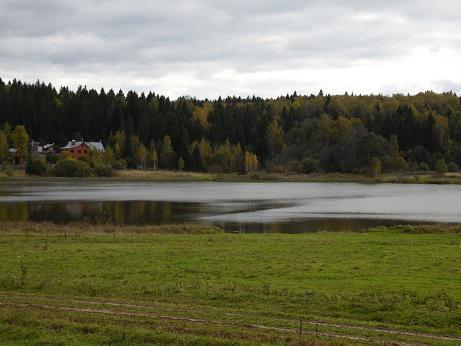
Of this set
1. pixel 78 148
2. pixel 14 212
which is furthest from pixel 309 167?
pixel 14 212

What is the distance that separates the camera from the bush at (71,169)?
12731cm

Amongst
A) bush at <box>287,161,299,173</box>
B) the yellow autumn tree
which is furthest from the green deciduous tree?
bush at <box>287,161,299,173</box>

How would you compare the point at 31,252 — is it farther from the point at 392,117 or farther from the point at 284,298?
the point at 392,117

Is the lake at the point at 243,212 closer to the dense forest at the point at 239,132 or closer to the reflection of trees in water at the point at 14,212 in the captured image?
the reflection of trees in water at the point at 14,212

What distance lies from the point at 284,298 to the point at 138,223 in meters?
34.0

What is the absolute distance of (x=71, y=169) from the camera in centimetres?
12838

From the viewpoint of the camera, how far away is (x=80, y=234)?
113ft

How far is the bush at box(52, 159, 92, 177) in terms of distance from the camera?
5012 inches

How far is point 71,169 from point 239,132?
2608 inches

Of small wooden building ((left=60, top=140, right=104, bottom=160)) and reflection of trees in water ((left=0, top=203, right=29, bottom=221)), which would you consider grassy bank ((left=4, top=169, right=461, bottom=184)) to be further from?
reflection of trees in water ((left=0, top=203, right=29, bottom=221))

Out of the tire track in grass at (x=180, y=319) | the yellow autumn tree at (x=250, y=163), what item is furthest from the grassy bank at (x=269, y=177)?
the tire track in grass at (x=180, y=319)

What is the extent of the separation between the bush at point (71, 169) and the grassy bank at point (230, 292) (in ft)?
330

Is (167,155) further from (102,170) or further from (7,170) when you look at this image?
(7,170)

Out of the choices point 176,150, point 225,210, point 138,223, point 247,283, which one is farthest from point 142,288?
point 176,150
